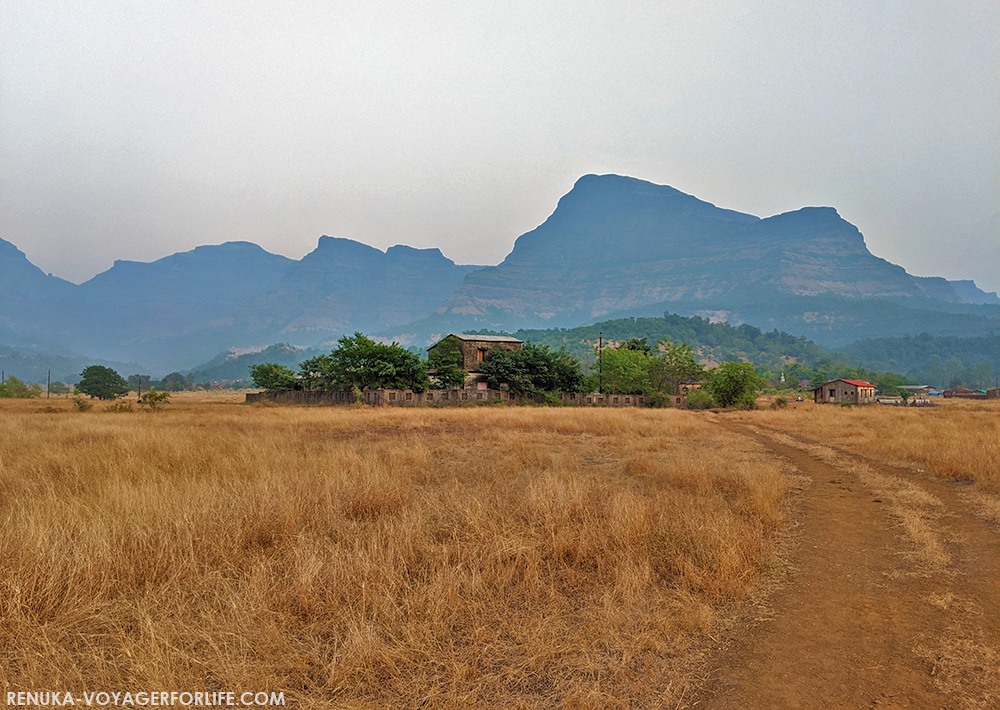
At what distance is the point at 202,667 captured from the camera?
353 cm

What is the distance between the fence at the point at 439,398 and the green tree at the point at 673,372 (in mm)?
2461

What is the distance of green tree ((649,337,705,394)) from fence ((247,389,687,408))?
8.08 feet

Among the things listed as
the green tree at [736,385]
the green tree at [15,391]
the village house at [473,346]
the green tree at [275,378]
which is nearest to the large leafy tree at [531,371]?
the village house at [473,346]

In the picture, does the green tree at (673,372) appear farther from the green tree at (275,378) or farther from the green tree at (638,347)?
the green tree at (275,378)

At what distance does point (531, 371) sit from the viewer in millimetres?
46688

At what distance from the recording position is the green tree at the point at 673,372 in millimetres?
53250

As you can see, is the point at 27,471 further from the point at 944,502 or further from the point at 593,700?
the point at 944,502

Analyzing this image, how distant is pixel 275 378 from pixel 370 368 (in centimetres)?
1608

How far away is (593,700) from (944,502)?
387 inches

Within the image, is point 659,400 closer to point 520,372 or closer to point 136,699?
point 520,372

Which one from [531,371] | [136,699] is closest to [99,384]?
[531,371]

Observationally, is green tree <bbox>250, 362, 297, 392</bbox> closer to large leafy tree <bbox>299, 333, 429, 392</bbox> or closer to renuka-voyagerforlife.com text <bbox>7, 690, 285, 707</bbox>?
large leafy tree <bbox>299, 333, 429, 392</bbox>

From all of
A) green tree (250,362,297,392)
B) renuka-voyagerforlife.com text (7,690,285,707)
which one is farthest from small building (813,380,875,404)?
renuka-voyagerforlife.com text (7,690,285,707)

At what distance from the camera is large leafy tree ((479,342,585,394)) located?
45750 millimetres
